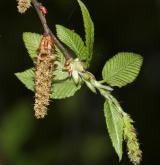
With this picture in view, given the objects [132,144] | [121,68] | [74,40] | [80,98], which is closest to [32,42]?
[74,40]

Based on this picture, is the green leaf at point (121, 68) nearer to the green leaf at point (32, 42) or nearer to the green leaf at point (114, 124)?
the green leaf at point (114, 124)

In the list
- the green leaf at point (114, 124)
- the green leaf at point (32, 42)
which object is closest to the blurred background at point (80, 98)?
the green leaf at point (32, 42)

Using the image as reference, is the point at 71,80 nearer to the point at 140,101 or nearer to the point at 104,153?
the point at 104,153

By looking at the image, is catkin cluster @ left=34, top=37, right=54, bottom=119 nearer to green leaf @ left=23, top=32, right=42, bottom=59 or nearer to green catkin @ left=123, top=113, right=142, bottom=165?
green leaf @ left=23, top=32, right=42, bottom=59

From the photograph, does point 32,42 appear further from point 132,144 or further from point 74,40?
point 132,144

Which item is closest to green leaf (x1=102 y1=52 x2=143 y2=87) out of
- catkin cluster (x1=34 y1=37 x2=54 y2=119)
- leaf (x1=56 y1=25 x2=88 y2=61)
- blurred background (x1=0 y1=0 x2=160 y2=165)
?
→ leaf (x1=56 y1=25 x2=88 y2=61)

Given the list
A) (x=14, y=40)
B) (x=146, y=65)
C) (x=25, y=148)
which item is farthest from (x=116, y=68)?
(x=146, y=65)

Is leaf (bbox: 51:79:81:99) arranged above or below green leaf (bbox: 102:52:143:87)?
below
